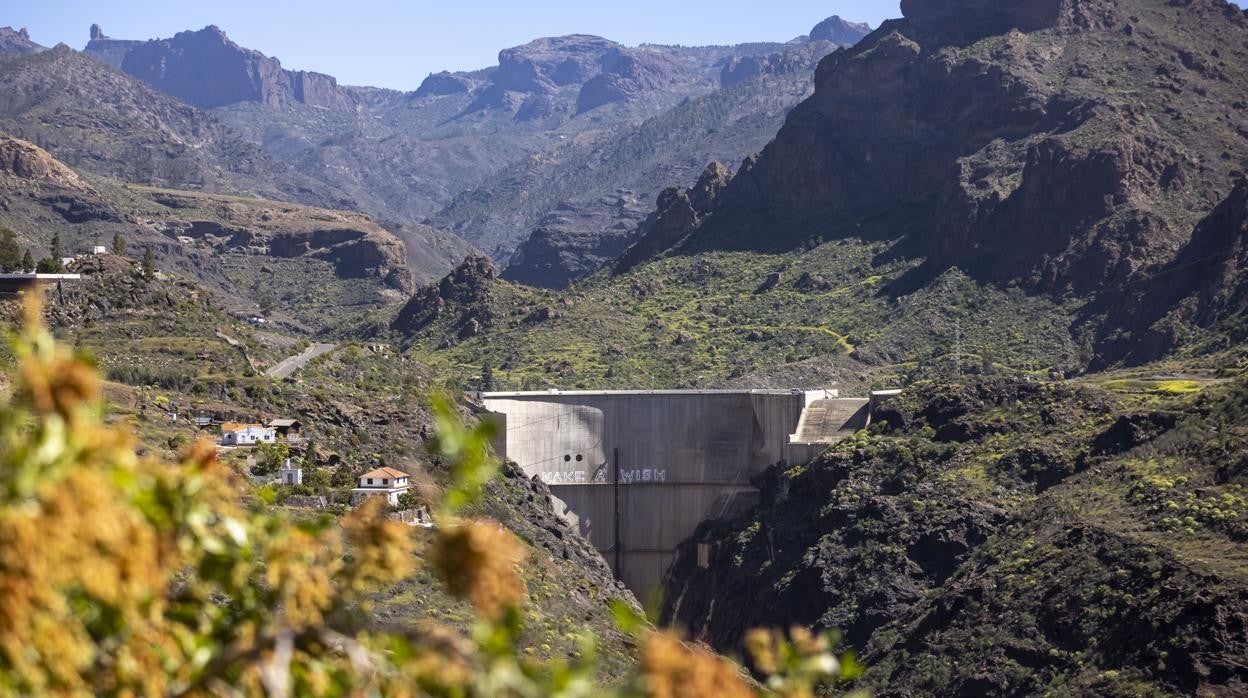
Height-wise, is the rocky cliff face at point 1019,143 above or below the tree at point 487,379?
above

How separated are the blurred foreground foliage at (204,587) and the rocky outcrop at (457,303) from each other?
143780 mm

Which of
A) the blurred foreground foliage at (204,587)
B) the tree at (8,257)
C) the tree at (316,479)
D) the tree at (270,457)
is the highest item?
the blurred foreground foliage at (204,587)

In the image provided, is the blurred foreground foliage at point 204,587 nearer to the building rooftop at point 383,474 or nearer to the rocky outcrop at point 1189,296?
the building rooftop at point 383,474

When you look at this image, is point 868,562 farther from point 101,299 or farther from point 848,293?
point 848,293

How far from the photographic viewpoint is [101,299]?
102 meters

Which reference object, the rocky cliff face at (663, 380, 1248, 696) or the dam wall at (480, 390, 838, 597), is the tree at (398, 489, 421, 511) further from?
the dam wall at (480, 390, 838, 597)

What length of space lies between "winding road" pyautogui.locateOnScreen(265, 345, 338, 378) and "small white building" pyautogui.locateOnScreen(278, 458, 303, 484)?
2033 centimetres

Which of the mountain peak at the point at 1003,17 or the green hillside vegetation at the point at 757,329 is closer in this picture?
the green hillside vegetation at the point at 757,329

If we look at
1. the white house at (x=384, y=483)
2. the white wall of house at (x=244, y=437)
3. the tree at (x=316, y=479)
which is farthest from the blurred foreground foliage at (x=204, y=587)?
the white wall of house at (x=244, y=437)

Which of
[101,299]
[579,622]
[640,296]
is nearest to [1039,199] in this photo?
[640,296]

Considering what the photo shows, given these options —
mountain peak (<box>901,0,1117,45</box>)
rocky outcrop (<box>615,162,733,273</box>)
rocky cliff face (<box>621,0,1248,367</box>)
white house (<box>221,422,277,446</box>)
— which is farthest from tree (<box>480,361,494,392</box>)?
mountain peak (<box>901,0,1117,45</box>)

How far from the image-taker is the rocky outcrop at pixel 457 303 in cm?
15538

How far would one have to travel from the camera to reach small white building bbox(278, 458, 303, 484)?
72.3 metres

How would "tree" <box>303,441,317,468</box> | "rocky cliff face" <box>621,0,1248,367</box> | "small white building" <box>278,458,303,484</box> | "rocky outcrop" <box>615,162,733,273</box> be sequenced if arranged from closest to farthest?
"small white building" <box>278,458,303,484</box> < "tree" <box>303,441,317,468</box> < "rocky cliff face" <box>621,0,1248,367</box> < "rocky outcrop" <box>615,162,733,273</box>
